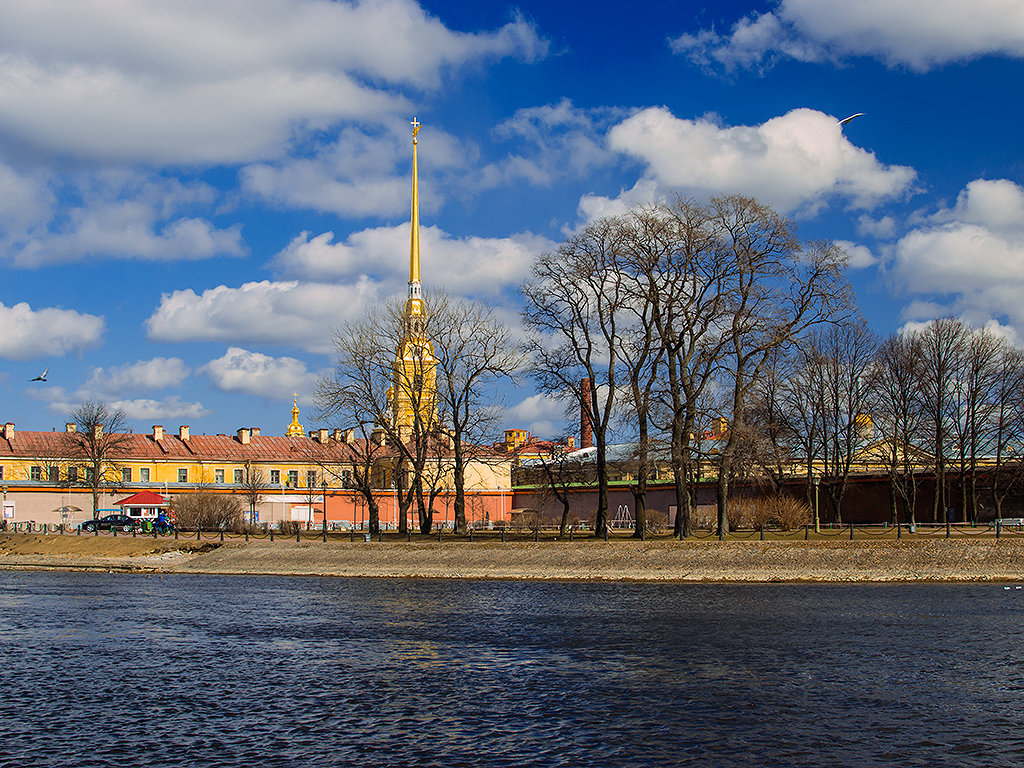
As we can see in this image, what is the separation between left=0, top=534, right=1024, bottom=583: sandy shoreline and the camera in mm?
43562

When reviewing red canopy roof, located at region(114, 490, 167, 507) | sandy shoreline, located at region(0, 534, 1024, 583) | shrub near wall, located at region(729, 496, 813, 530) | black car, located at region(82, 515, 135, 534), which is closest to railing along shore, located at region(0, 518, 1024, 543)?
shrub near wall, located at region(729, 496, 813, 530)

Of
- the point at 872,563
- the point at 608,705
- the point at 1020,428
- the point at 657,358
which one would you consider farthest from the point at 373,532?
the point at 608,705

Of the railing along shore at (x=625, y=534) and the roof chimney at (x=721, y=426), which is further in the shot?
the roof chimney at (x=721, y=426)

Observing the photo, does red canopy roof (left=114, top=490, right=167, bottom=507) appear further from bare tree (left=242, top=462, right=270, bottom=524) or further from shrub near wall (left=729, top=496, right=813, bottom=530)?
shrub near wall (left=729, top=496, right=813, bottom=530)

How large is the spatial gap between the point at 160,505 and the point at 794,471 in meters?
49.1

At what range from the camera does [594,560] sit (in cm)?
4909

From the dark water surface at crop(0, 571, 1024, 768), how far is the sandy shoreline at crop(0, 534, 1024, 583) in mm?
6266

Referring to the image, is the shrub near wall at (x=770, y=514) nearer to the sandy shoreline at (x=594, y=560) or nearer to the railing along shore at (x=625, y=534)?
the railing along shore at (x=625, y=534)

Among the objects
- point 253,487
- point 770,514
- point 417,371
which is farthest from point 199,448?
point 770,514

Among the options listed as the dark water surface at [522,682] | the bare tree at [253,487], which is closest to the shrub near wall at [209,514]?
the bare tree at [253,487]

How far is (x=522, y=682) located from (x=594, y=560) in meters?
27.9

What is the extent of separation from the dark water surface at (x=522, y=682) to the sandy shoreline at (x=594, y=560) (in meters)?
6.27

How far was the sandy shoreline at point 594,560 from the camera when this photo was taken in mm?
43562

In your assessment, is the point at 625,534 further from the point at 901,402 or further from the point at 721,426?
the point at 901,402
